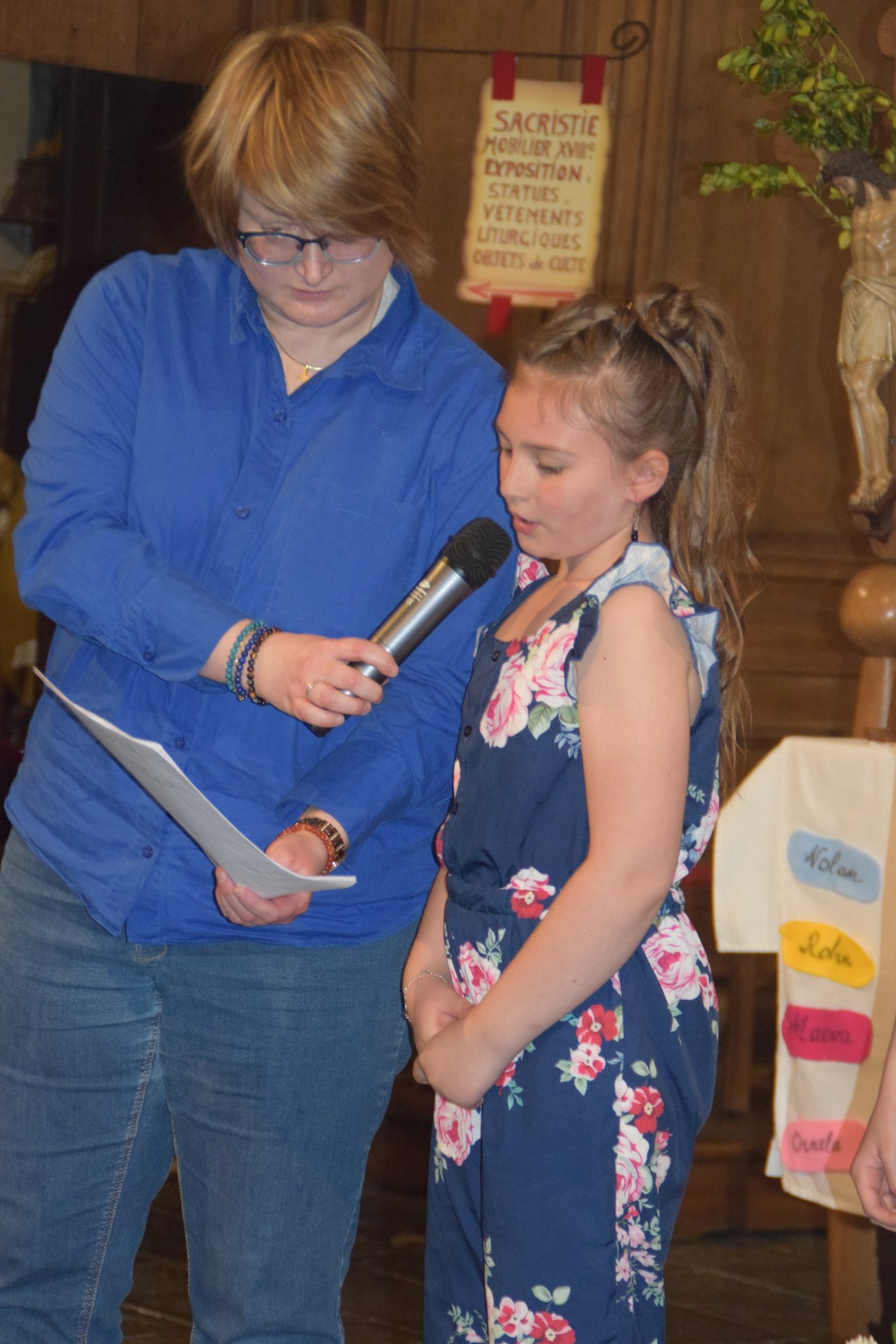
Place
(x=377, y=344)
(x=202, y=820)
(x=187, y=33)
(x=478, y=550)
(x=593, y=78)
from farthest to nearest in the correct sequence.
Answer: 1. (x=187, y=33)
2. (x=593, y=78)
3. (x=377, y=344)
4. (x=478, y=550)
5. (x=202, y=820)

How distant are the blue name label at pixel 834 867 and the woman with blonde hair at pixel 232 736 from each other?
863 millimetres

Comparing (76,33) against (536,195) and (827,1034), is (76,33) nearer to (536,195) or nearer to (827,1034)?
(536,195)

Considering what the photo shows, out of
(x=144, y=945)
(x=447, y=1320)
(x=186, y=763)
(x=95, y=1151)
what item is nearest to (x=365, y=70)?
(x=186, y=763)

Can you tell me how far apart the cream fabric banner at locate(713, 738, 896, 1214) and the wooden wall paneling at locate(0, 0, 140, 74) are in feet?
6.62

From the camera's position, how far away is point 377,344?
1.40 m

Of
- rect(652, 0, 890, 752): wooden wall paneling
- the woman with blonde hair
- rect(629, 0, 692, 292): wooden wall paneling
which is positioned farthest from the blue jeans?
rect(629, 0, 692, 292): wooden wall paneling

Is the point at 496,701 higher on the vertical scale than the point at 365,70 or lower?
lower

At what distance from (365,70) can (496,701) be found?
0.57 metres

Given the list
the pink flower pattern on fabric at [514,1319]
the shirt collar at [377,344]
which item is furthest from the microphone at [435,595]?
the pink flower pattern on fabric at [514,1319]

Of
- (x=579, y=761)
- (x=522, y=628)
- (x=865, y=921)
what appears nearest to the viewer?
(x=579, y=761)

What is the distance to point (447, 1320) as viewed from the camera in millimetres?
1345

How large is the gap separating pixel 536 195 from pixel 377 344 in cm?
173

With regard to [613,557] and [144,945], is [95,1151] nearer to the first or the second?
[144,945]

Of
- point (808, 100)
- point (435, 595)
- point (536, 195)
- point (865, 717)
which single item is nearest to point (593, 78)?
point (536, 195)
